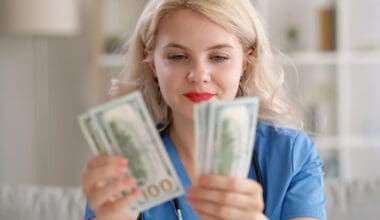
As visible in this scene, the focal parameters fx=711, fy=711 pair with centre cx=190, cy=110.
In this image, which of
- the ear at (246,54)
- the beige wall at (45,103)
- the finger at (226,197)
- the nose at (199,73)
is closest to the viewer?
the finger at (226,197)

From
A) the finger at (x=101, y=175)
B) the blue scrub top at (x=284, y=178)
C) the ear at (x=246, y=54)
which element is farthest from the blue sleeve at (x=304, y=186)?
the finger at (x=101, y=175)

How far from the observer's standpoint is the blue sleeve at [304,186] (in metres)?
1.71

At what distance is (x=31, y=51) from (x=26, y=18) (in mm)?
589

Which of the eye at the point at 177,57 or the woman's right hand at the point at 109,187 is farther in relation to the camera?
the eye at the point at 177,57

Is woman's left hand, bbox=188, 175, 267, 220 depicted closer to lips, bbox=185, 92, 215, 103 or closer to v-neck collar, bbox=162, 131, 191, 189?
lips, bbox=185, 92, 215, 103

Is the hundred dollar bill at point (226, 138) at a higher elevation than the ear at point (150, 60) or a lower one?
lower

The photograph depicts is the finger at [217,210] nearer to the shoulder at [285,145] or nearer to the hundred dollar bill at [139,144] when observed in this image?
the hundred dollar bill at [139,144]

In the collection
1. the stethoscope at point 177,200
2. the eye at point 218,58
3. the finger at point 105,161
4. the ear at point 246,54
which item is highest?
the ear at point 246,54

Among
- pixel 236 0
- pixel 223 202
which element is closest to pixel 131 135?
pixel 223 202

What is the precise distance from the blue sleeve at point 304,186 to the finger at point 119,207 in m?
0.52

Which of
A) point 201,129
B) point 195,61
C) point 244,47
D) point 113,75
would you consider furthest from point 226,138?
point 113,75

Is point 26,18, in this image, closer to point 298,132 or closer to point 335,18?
point 335,18

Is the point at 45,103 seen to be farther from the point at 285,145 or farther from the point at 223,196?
the point at 223,196

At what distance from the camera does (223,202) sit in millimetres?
1281
